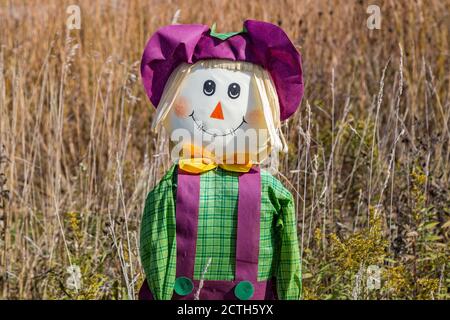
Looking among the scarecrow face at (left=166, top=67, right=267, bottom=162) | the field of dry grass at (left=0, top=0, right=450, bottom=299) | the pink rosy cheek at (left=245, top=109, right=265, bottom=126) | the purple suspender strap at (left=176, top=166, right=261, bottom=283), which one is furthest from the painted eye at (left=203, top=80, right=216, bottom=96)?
the field of dry grass at (left=0, top=0, right=450, bottom=299)

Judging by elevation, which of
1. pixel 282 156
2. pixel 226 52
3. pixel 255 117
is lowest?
pixel 282 156

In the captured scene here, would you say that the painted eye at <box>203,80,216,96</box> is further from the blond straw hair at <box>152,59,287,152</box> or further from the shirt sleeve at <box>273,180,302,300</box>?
the shirt sleeve at <box>273,180,302,300</box>

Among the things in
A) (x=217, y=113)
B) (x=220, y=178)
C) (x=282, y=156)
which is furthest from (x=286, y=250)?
(x=282, y=156)

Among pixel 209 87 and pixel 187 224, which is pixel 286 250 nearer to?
pixel 187 224

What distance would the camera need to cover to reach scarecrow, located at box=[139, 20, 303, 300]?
198cm

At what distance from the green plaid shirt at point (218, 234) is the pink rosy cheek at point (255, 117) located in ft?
0.43

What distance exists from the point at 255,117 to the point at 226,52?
0.17 m

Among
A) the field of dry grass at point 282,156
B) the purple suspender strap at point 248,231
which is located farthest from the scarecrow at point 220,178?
the field of dry grass at point 282,156

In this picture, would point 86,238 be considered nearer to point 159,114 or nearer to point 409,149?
point 159,114

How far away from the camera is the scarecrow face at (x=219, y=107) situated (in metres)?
1.99

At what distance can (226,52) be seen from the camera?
200 centimetres

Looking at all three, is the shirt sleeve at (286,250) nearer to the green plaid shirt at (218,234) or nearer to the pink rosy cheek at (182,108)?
the green plaid shirt at (218,234)

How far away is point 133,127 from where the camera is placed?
12.0ft
